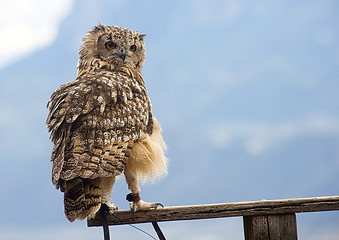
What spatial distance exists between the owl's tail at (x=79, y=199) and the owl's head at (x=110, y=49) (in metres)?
1.01

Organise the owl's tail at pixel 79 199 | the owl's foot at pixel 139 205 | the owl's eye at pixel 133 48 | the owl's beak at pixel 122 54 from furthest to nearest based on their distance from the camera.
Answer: the owl's eye at pixel 133 48 < the owl's beak at pixel 122 54 < the owl's foot at pixel 139 205 < the owl's tail at pixel 79 199

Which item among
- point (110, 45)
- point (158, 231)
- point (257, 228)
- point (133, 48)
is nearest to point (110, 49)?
point (110, 45)

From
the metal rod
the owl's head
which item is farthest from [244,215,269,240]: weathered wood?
the owl's head

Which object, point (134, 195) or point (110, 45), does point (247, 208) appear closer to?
point (134, 195)

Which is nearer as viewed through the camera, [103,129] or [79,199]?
[79,199]

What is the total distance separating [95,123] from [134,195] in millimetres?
543

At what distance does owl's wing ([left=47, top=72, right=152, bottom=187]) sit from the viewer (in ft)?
7.59

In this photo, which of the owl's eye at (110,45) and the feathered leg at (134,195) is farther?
the owl's eye at (110,45)

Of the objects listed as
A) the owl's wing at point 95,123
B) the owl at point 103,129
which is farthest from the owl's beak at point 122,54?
the owl's wing at point 95,123

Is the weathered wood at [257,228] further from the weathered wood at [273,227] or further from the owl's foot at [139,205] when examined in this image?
the owl's foot at [139,205]

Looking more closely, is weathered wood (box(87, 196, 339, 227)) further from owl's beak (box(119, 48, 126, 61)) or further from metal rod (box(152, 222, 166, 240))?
owl's beak (box(119, 48, 126, 61))

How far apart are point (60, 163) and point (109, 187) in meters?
0.49

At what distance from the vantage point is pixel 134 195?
8.77 ft

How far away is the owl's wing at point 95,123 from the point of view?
231 centimetres
